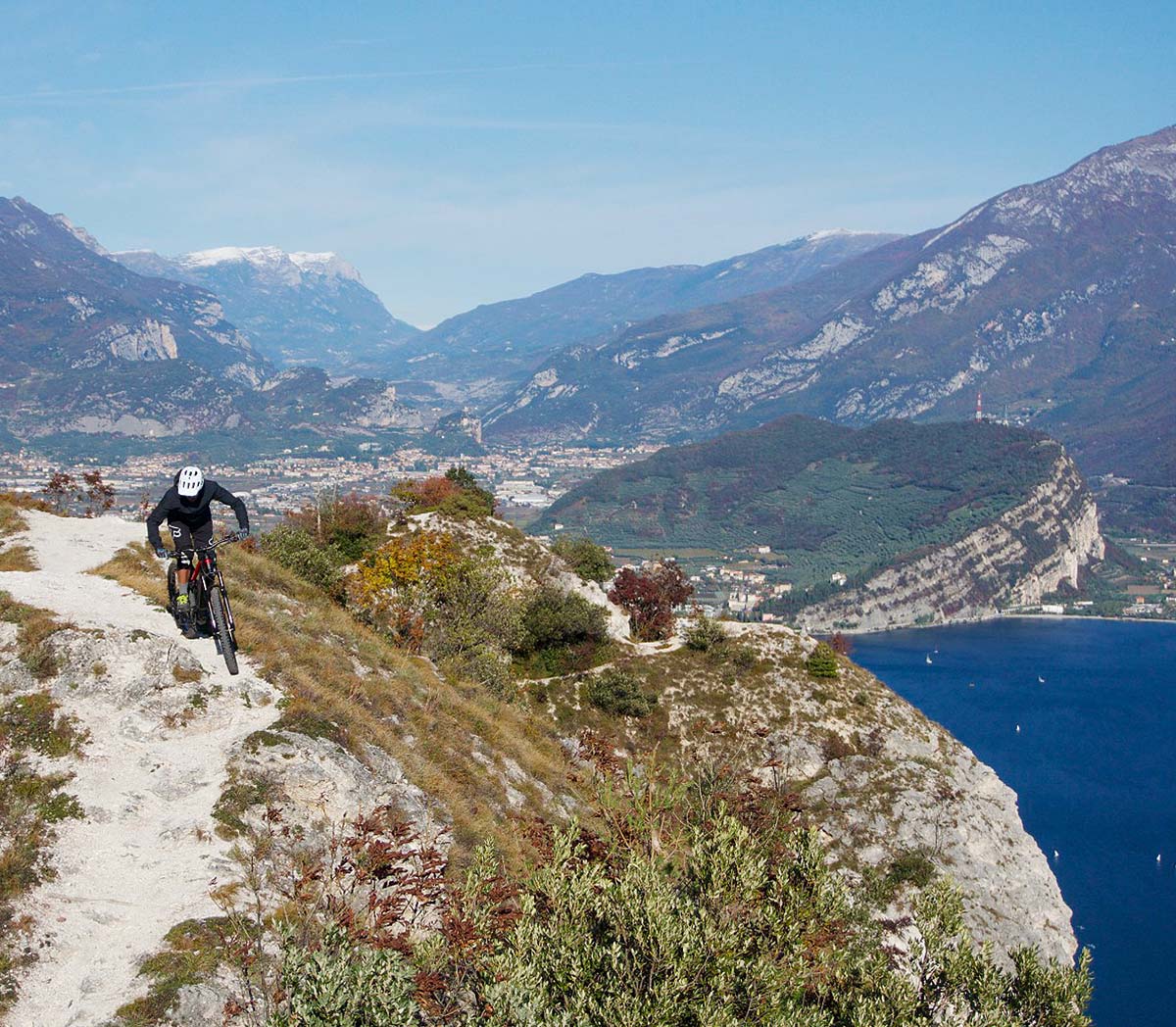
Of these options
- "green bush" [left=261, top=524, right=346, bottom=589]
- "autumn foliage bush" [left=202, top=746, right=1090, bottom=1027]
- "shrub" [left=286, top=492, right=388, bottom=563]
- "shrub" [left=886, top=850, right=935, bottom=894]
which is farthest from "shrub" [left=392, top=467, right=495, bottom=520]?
"autumn foliage bush" [left=202, top=746, right=1090, bottom=1027]

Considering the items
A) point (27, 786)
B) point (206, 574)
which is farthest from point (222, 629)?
point (27, 786)

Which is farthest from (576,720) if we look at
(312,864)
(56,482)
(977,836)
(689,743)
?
(312,864)

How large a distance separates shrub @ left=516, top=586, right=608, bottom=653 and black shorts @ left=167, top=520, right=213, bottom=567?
101 feet

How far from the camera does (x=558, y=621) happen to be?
4575cm

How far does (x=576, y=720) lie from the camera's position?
4209cm

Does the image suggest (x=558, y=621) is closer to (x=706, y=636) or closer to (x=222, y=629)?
(x=706, y=636)

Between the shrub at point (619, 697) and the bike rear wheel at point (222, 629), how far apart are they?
97.7 ft

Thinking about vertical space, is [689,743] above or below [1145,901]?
above

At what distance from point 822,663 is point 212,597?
128ft

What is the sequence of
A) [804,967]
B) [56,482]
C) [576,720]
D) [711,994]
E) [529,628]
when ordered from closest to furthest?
[711,994] → [804,967] → [56,482] → [576,720] → [529,628]

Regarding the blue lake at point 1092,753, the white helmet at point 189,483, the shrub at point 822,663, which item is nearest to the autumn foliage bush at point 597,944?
the white helmet at point 189,483

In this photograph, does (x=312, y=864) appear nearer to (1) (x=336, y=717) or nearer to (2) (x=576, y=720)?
(1) (x=336, y=717)

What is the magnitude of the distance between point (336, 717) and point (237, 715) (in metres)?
1.66

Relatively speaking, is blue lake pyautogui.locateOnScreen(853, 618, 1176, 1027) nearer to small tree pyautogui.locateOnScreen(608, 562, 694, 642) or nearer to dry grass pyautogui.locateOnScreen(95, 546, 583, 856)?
small tree pyautogui.locateOnScreen(608, 562, 694, 642)
